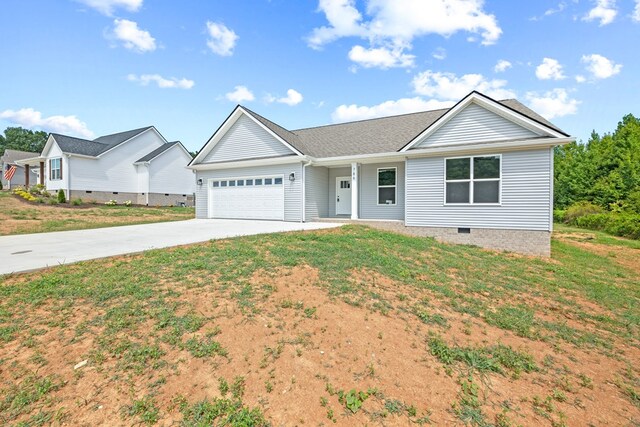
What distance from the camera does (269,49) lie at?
1518 cm

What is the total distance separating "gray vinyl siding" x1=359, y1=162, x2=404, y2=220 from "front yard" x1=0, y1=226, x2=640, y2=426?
24.9ft

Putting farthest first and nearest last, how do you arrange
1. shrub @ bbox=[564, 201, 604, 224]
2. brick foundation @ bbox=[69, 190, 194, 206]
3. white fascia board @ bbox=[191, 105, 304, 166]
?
brick foundation @ bbox=[69, 190, 194, 206], shrub @ bbox=[564, 201, 604, 224], white fascia board @ bbox=[191, 105, 304, 166]

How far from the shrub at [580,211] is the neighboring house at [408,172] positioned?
16374mm

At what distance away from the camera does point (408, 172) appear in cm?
1227

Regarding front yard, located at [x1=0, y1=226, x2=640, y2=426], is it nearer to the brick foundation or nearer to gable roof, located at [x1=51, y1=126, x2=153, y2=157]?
the brick foundation

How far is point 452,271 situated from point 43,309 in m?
7.62

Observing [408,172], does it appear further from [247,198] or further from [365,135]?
[247,198]

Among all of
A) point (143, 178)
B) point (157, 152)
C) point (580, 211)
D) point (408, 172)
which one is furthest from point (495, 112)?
point (143, 178)

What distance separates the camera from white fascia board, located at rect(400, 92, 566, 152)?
32.3ft

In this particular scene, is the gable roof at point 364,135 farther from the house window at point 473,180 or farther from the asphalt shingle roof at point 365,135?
the house window at point 473,180

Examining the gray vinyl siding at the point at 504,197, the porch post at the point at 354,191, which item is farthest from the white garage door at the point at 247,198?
the gray vinyl siding at the point at 504,197

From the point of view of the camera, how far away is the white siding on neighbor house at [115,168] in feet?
75.5

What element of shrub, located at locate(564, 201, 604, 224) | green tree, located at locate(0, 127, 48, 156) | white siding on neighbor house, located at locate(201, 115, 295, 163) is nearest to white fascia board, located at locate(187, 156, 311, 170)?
white siding on neighbor house, located at locate(201, 115, 295, 163)

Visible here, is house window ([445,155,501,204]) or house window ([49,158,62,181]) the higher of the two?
house window ([49,158,62,181])
